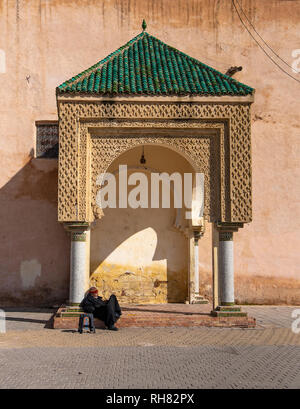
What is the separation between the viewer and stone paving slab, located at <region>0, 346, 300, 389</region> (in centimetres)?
504

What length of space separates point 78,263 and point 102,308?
3.25 ft

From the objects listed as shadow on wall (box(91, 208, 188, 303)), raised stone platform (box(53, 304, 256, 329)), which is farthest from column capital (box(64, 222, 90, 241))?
shadow on wall (box(91, 208, 188, 303))

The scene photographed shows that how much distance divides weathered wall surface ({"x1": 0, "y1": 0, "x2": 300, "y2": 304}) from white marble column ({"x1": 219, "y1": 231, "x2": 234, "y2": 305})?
8.96 feet

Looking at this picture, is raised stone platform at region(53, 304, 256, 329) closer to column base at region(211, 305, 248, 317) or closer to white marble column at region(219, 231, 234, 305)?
column base at region(211, 305, 248, 317)

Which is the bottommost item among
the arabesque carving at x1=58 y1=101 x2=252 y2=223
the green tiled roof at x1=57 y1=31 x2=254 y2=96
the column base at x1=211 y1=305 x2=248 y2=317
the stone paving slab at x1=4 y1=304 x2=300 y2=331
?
the stone paving slab at x1=4 y1=304 x2=300 y2=331

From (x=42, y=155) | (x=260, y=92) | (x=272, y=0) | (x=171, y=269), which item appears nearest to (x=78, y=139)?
(x=42, y=155)

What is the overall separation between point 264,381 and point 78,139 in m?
5.71

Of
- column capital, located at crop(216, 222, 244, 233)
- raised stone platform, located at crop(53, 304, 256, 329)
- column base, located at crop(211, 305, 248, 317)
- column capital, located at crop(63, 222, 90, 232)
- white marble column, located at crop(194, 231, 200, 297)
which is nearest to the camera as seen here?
raised stone platform, located at crop(53, 304, 256, 329)

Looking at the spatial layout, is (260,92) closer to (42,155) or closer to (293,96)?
(293,96)

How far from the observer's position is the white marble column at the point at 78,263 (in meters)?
8.86

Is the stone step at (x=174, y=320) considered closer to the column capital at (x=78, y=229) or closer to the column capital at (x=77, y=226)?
the column capital at (x=78, y=229)

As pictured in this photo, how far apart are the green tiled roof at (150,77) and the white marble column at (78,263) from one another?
2.63m

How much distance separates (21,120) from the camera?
38.8 ft
